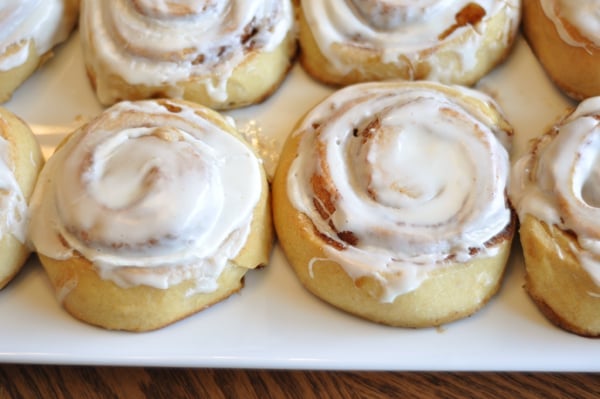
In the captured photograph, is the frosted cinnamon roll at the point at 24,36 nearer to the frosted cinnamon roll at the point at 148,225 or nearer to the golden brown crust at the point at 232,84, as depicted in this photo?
the golden brown crust at the point at 232,84

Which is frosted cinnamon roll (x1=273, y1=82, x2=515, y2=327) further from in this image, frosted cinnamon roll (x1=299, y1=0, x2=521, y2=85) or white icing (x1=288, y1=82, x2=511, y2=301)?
frosted cinnamon roll (x1=299, y1=0, x2=521, y2=85)

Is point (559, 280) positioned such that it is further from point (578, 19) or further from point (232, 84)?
point (232, 84)

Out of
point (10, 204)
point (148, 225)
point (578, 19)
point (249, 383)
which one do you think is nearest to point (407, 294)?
point (249, 383)

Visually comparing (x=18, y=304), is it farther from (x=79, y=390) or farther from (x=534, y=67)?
(x=534, y=67)

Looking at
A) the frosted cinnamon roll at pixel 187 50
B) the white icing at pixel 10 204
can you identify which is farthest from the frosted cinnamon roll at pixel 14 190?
the frosted cinnamon roll at pixel 187 50

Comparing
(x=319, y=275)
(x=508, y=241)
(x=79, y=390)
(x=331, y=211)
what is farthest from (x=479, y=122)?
(x=79, y=390)

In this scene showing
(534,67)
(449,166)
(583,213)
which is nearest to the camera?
(583,213)
